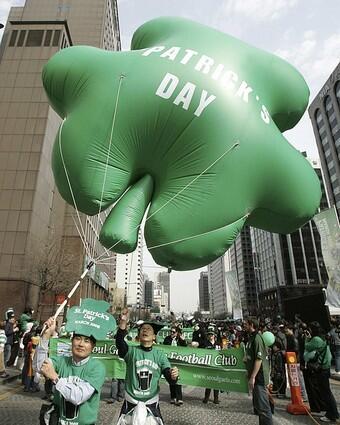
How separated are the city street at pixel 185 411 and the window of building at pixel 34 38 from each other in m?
41.8

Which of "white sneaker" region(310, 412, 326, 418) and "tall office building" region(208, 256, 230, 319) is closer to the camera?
"white sneaker" region(310, 412, 326, 418)

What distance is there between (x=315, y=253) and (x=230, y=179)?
279 ft

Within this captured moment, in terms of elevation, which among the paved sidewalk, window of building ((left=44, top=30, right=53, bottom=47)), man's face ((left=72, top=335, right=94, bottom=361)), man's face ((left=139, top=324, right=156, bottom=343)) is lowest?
the paved sidewalk

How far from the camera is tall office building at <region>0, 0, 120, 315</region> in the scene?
2916cm

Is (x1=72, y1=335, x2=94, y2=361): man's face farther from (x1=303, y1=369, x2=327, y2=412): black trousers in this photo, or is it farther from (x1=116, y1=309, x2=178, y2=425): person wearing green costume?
(x1=303, y1=369, x2=327, y2=412): black trousers

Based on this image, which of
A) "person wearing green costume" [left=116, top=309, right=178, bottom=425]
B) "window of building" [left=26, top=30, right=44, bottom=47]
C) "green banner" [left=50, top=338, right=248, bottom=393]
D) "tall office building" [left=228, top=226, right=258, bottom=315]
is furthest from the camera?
"tall office building" [left=228, top=226, right=258, bottom=315]

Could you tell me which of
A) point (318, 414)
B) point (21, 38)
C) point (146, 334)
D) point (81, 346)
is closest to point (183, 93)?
point (146, 334)

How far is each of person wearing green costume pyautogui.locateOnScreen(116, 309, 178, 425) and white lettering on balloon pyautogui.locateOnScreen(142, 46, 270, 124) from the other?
Answer: 306 centimetres

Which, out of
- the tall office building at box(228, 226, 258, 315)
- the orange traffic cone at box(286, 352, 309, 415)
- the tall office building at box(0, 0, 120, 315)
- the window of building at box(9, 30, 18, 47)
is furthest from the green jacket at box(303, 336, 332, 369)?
the tall office building at box(228, 226, 258, 315)

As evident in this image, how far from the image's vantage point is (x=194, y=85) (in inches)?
183

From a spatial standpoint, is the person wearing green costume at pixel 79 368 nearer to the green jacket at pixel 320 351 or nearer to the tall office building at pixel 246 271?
the green jacket at pixel 320 351

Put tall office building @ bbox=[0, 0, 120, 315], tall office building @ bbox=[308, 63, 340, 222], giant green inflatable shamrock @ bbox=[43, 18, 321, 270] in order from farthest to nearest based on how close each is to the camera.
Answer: tall office building @ bbox=[308, 63, 340, 222], tall office building @ bbox=[0, 0, 120, 315], giant green inflatable shamrock @ bbox=[43, 18, 321, 270]

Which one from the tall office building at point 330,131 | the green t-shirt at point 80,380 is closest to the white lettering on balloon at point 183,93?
the green t-shirt at point 80,380

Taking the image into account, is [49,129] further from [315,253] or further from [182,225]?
[315,253]
